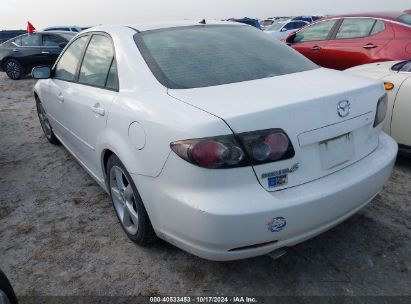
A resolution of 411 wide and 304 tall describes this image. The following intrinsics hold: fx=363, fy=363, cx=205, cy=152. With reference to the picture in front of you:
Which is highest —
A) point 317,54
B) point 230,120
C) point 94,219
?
point 230,120

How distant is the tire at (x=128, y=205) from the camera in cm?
235

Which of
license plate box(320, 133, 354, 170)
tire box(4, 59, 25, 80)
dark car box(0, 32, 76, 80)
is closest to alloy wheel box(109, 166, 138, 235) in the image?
license plate box(320, 133, 354, 170)

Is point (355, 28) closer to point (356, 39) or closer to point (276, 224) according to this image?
point (356, 39)

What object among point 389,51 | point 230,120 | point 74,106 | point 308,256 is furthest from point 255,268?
point 389,51

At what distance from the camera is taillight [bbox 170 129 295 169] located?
1.76 metres

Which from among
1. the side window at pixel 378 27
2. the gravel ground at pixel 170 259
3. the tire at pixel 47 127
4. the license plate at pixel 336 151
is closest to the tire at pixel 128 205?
the gravel ground at pixel 170 259

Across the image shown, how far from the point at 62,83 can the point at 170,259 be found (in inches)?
84.8

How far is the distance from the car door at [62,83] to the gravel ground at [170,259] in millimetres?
865

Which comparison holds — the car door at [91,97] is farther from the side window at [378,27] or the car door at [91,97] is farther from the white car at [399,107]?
the side window at [378,27]

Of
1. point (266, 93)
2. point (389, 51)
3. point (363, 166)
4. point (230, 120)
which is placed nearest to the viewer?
point (230, 120)

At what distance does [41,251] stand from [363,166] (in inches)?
90.8

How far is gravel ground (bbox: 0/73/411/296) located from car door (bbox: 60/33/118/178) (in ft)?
1.80

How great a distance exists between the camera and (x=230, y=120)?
1.76 m

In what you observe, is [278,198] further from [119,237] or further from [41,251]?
[41,251]
